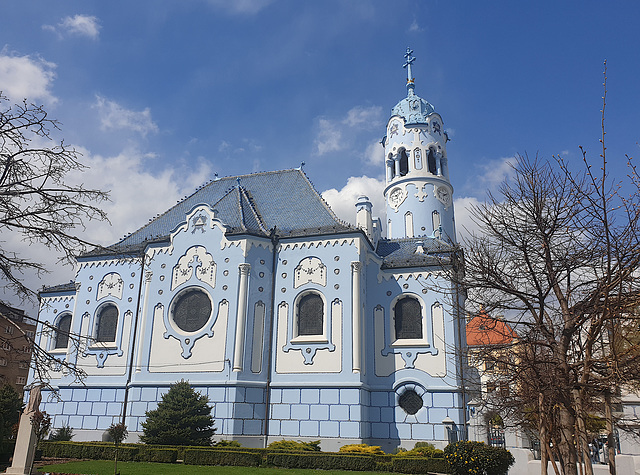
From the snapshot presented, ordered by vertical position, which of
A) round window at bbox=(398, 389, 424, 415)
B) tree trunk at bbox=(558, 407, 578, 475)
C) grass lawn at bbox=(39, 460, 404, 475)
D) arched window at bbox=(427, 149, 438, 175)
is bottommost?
grass lawn at bbox=(39, 460, 404, 475)

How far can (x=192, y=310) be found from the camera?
28.9 m

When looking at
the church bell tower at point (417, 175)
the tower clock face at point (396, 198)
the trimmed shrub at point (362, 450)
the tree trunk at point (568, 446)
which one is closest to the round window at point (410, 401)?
the trimmed shrub at point (362, 450)

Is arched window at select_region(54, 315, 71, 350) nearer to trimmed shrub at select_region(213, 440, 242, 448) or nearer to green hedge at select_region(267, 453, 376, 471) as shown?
trimmed shrub at select_region(213, 440, 242, 448)

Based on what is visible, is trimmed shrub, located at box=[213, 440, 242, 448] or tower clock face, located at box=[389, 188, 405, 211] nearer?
trimmed shrub, located at box=[213, 440, 242, 448]

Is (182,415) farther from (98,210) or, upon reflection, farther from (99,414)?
(98,210)

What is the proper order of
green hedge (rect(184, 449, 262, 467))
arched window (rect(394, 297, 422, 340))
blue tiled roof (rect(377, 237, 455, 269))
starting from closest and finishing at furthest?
green hedge (rect(184, 449, 262, 467)) → arched window (rect(394, 297, 422, 340)) → blue tiled roof (rect(377, 237, 455, 269))

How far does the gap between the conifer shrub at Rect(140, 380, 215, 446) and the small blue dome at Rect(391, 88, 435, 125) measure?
27.6 m

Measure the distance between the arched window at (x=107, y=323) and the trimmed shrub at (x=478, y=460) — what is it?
21857 mm

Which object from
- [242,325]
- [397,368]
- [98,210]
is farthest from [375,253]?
[98,210]

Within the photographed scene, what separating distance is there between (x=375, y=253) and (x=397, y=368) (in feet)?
22.5

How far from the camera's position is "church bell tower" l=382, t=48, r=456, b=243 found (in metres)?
39.4

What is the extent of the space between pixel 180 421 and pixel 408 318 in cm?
1316

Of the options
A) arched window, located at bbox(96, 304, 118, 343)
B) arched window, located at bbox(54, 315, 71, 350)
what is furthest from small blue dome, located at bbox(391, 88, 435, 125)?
arched window, located at bbox(54, 315, 71, 350)

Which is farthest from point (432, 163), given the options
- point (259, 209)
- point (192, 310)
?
point (192, 310)
